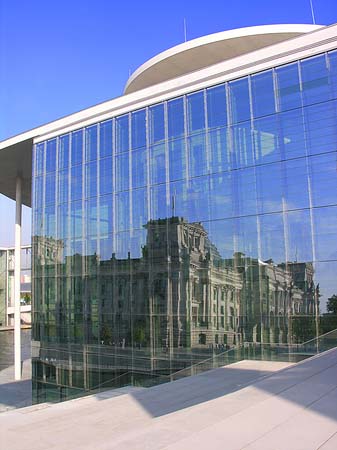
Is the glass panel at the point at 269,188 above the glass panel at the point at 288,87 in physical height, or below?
below

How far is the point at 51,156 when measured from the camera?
→ 79.7 ft

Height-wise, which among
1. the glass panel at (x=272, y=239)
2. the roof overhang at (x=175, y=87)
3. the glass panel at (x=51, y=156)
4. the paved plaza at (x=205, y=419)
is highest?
the roof overhang at (x=175, y=87)

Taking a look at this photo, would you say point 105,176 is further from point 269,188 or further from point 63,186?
point 269,188

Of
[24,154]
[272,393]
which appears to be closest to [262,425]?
[272,393]

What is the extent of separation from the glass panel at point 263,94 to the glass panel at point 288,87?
312 millimetres

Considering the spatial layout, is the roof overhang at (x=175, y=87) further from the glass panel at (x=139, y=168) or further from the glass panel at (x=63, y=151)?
the glass panel at (x=139, y=168)

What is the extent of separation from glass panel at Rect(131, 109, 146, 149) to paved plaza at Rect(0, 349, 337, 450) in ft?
37.8

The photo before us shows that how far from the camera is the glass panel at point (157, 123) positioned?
20.2 meters

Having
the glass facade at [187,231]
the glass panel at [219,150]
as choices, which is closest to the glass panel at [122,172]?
the glass facade at [187,231]

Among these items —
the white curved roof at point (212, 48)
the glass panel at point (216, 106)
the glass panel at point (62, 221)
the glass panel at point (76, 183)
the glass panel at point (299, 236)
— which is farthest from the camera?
the glass panel at point (62, 221)

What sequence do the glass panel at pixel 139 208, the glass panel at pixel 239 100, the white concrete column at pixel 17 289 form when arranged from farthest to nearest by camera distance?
the white concrete column at pixel 17 289 < the glass panel at pixel 139 208 < the glass panel at pixel 239 100

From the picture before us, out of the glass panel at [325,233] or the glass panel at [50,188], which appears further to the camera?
the glass panel at [50,188]

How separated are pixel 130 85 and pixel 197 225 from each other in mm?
11301

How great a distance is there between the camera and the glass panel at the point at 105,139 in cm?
2188
